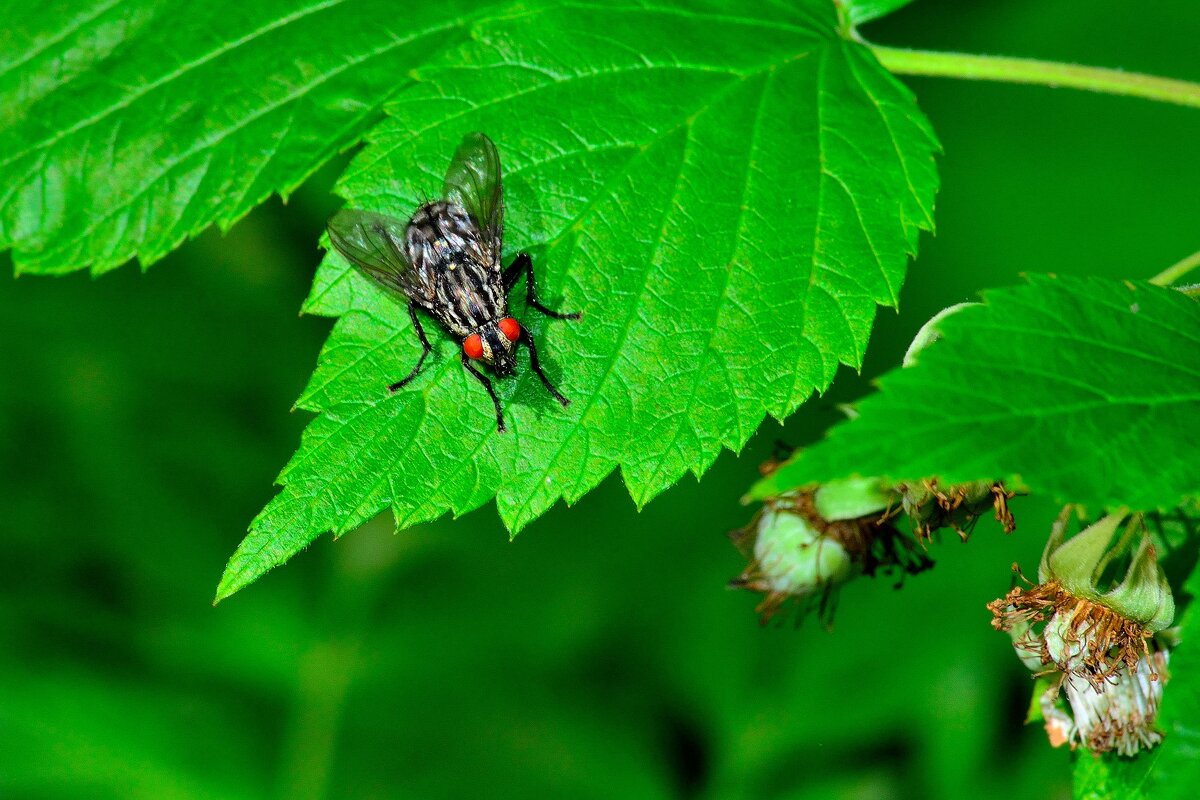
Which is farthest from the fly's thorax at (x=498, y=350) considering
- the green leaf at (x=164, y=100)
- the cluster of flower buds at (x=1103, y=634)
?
the cluster of flower buds at (x=1103, y=634)

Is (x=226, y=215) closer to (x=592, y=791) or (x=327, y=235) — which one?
(x=327, y=235)

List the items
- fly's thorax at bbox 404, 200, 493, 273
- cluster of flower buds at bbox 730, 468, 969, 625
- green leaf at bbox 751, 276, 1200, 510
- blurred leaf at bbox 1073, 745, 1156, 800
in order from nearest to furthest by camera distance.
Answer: green leaf at bbox 751, 276, 1200, 510 < blurred leaf at bbox 1073, 745, 1156, 800 < cluster of flower buds at bbox 730, 468, 969, 625 < fly's thorax at bbox 404, 200, 493, 273

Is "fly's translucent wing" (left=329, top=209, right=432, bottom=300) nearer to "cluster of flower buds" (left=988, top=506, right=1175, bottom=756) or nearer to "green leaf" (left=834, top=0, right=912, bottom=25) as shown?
"green leaf" (left=834, top=0, right=912, bottom=25)

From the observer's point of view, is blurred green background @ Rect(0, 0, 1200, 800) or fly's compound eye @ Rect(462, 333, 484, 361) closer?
fly's compound eye @ Rect(462, 333, 484, 361)

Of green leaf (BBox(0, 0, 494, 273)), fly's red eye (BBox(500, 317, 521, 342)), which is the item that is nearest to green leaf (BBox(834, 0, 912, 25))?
green leaf (BBox(0, 0, 494, 273))

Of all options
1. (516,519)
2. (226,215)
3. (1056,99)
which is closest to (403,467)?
(516,519)

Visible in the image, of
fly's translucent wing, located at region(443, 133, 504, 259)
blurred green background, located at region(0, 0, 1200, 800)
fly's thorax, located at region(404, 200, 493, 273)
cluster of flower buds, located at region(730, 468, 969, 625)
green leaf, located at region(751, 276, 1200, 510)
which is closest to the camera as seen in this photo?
green leaf, located at region(751, 276, 1200, 510)

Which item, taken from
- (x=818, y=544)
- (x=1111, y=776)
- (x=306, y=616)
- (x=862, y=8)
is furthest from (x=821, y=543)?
(x=306, y=616)
